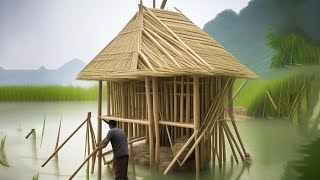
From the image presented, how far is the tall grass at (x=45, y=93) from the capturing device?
21.9 meters

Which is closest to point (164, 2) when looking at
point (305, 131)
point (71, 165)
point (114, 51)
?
point (114, 51)

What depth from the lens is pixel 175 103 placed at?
796cm

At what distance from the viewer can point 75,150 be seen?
1120cm

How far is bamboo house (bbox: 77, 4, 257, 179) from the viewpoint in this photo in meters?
7.29

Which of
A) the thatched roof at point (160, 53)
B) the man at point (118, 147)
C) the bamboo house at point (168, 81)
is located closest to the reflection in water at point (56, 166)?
the bamboo house at point (168, 81)

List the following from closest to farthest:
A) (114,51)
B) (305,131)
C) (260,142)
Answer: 1. (305,131)
2. (114,51)
3. (260,142)

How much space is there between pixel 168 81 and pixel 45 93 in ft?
54.0

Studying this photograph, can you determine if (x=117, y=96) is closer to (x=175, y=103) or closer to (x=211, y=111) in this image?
(x=175, y=103)

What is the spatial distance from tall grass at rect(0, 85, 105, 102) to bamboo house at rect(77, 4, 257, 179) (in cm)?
1463

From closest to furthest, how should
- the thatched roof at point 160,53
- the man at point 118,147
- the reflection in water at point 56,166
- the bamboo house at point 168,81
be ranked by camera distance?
1. the man at point 118,147
2. the thatched roof at point 160,53
3. the bamboo house at point 168,81
4. the reflection in water at point 56,166

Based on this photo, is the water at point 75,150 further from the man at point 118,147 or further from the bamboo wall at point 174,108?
the man at point 118,147

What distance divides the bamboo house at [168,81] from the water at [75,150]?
0.61 meters

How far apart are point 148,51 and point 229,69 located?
6.33ft

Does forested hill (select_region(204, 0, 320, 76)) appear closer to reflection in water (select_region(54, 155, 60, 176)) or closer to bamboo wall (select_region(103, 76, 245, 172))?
bamboo wall (select_region(103, 76, 245, 172))
